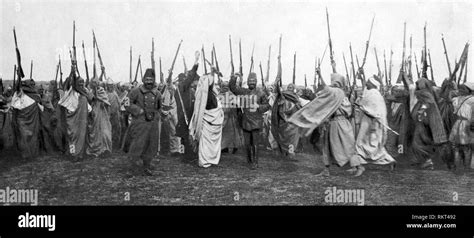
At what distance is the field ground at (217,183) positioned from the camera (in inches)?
269

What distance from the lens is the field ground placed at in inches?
269

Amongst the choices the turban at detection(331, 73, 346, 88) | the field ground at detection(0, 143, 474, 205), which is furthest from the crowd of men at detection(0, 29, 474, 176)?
the field ground at detection(0, 143, 474, 205)

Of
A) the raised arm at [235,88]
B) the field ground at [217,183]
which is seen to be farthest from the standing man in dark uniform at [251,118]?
the field ground at [217,183]

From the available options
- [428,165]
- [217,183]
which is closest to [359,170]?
[428,165]

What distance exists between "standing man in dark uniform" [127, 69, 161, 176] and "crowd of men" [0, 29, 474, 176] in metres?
0.02

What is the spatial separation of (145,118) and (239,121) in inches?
84.3

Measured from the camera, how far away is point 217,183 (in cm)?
738

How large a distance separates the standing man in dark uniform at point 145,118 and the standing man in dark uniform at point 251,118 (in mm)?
1771

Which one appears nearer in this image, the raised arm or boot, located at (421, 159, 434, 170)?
boot, located at (421, 159, 434, 170)

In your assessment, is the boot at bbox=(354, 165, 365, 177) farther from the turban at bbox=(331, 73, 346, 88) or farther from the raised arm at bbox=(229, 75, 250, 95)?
the raised arm at bbox=(229, 75, 250, 95)

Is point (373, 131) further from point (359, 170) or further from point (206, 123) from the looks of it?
point (206, 123)

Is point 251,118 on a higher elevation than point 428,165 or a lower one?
higher
